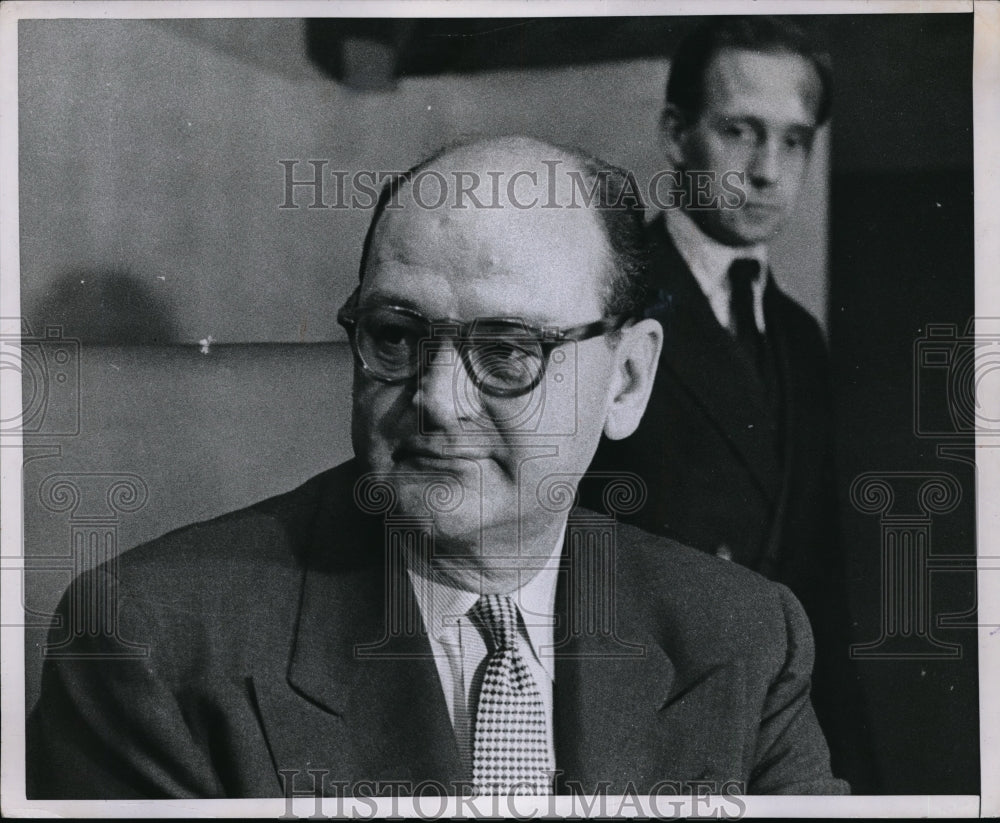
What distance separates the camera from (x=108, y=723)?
1353mm

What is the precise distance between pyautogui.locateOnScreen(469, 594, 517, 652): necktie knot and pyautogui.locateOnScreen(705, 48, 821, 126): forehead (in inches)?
27.5

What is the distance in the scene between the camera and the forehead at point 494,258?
1.30 meters

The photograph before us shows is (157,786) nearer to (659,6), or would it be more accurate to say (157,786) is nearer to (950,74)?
(659,6)

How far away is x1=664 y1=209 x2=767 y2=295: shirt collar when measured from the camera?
1352 mm

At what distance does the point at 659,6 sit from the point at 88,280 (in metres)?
0.82

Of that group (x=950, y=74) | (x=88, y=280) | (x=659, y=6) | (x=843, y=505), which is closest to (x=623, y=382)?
(x=843, y=505)

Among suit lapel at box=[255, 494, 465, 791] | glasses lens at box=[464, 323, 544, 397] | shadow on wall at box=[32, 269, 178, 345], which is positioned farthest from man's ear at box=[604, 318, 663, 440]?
shadow on wall at box=[32, 269, 178, 345]

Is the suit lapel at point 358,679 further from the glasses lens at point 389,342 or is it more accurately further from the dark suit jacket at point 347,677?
the glasses lens at point 389,342

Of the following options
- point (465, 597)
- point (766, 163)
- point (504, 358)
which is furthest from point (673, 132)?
point (465, 597)

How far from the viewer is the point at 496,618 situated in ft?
4.42

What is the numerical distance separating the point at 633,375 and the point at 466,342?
0.22m

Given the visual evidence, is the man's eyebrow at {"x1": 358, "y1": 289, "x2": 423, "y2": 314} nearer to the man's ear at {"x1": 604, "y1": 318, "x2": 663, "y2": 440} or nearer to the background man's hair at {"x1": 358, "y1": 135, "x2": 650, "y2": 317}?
the background man's hair at {"x1": 358, "y1": 135, "x2": 650, "y2": 317}

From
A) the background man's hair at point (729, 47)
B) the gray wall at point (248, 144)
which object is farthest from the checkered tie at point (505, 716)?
the background man's hair at point (729, 47)

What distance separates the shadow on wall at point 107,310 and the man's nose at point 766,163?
0.78m
